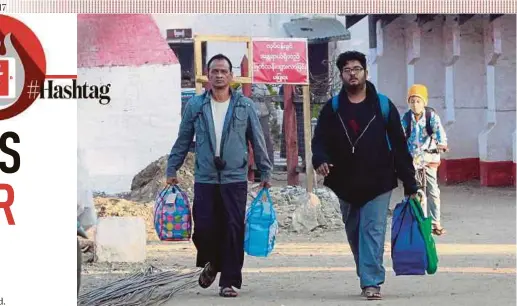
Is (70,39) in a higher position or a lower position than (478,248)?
higher

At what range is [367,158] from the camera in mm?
6414

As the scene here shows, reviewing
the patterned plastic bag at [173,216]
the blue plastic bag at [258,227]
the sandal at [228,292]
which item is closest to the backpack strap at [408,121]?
the blue plastic bag at [258,227]

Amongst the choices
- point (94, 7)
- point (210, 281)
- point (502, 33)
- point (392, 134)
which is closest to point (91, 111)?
point (94, 7)

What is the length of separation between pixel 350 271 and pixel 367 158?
47.6 inches

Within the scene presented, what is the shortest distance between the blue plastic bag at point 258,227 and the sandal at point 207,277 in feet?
0.66

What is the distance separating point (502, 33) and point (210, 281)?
4820mm

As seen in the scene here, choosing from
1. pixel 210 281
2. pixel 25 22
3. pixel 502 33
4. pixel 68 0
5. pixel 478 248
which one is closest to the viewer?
pixel 25 22

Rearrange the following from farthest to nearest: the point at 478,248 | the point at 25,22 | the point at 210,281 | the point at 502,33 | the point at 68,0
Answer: the point at 502,33
the point at 478,248
the point at 210,281
the point at 68,0
the point at 25,22

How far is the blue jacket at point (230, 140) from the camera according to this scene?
654cm

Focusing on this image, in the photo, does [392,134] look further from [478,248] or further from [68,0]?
[478,248]

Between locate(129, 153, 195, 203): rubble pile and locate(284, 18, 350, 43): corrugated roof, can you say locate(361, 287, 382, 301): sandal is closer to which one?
locate(284, 18, 350, 43): corrugated roof

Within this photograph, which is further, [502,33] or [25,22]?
[502,33]

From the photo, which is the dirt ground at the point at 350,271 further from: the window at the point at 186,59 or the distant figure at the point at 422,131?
the window at the point at 186,59

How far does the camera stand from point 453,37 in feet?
36.8
